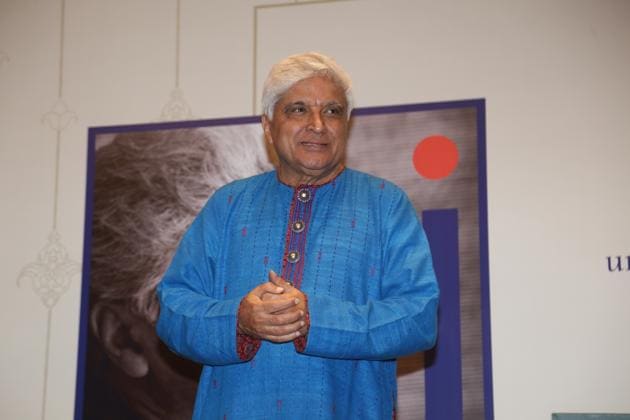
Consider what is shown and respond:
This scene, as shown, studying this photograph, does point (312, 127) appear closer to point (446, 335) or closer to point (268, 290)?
point (268, 290)

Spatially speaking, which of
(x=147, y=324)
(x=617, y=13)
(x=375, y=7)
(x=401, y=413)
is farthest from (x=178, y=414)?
(x=617, y=13)

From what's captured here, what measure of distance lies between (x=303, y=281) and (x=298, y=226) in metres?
0.14

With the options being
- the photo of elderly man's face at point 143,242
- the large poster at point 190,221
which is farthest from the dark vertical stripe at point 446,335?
the photo of elderly man's face at point 143,242

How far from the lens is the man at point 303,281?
4.92ft

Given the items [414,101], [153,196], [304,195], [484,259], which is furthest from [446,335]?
[153,196]

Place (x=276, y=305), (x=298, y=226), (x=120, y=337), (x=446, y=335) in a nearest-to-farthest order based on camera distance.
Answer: (x=276, y=305) → (x=298, y=226) → (x=446, y=335) → (x=120, y=337)

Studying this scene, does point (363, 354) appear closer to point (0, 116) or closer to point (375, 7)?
point (375, 7)

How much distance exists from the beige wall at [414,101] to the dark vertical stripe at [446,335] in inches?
5.1

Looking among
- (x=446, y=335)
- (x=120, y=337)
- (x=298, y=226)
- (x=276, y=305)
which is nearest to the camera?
(x=276, y=305)

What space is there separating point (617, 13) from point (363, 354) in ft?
5.88

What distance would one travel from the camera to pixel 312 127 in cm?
176

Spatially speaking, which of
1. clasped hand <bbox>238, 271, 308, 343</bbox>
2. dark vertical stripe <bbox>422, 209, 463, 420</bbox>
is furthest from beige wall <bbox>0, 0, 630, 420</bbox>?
clasped hand <bbox>238, 271, 308, 343</bbox>

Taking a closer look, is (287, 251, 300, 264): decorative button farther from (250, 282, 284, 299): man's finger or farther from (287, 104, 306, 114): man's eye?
(287, 104, 306, 114): man's eye

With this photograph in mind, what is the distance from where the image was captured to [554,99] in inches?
103
